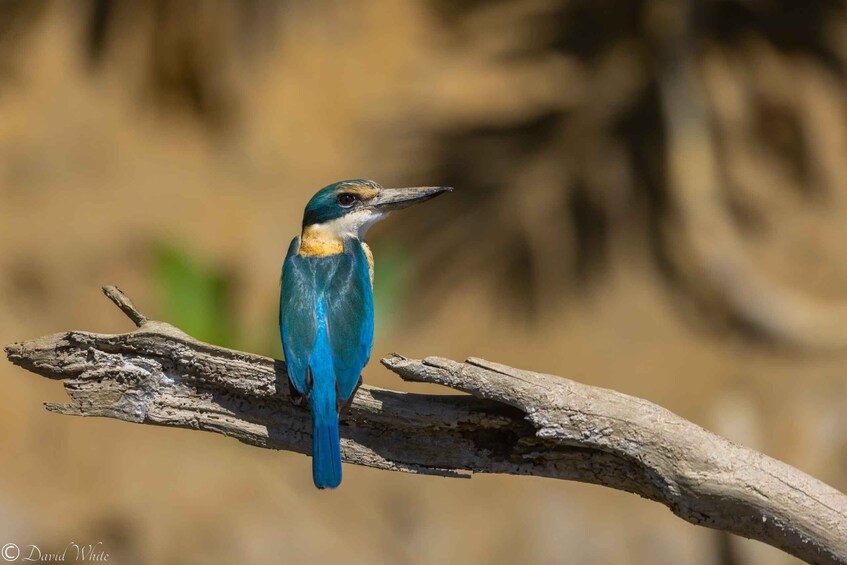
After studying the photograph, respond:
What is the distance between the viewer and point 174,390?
368cm

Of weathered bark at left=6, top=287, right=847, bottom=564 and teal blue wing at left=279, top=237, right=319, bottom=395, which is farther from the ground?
teal blue wing at left=279, top=237, right=319, bottom=395

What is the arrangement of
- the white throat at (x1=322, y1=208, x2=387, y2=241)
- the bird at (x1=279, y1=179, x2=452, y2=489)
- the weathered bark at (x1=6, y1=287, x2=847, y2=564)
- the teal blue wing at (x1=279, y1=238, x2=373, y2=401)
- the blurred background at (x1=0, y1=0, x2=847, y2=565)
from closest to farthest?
1. the weathered bark at (x1=6, y1=287, x2=847, y2=564)
2. the bird at (x1=279, y1=179, x2=452, y2=489)
3. the teal blue wing at (x1=279, y1=238, x2=373, y2=401)
4. the white throat at (x1=322, y1=208, x2=387, y2=241)
5. the blurred background at (x1=0, y1=0, x2=847, y2=565)

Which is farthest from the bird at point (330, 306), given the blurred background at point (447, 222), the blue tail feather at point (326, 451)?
the blurred background at point (447, 222)

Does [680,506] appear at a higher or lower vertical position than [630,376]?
lower

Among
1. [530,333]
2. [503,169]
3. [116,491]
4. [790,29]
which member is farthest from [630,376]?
[116,491]

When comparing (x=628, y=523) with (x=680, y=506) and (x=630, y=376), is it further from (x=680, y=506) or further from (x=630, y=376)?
(x=680, y=506)

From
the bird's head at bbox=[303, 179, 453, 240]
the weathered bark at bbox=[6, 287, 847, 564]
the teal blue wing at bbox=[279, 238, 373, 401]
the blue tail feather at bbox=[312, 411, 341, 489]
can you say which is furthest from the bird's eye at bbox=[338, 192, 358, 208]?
the blue tail feather at bbox=[312, 411, 341, 489]

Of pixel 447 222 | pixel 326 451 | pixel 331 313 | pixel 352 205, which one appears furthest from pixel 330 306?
pixel 447 222

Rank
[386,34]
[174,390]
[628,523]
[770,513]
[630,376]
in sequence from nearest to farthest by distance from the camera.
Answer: [770,513], [174,390], [628,523], [630,376], [386,34]

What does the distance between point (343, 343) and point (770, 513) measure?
1434mm

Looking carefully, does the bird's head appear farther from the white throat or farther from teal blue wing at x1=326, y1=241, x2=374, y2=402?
teal blue wing at x1=326, y1=241, x2=374, y2=402

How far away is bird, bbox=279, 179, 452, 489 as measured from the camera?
11.7 ft

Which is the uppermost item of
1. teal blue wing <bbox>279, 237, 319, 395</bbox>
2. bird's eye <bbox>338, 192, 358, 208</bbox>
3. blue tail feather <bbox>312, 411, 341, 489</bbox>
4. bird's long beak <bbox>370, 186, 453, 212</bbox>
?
bird's long beak <bbox>370, 186, 453, 212</bbox>

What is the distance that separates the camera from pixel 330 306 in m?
4.03
